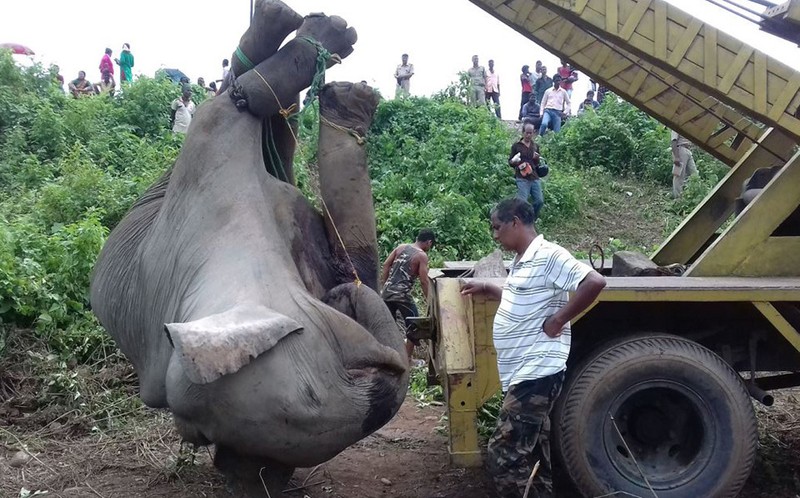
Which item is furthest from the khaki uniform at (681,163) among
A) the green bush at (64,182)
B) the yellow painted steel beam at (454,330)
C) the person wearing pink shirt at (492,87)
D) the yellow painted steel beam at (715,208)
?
the yellow painted steel beam at (454,330)

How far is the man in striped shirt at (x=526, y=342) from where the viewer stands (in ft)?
13.8

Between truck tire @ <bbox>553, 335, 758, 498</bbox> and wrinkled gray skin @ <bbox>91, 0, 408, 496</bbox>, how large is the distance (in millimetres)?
1473

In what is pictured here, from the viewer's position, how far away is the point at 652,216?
14.0 m

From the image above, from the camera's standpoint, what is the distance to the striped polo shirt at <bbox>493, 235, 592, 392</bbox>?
13.8 ft

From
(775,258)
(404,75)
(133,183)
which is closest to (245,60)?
(775,258)

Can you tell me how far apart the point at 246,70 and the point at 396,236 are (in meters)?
7.93

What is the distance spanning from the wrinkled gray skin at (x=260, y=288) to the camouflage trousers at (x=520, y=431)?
0.92 metres

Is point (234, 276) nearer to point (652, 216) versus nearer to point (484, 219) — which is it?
point (484, 219)

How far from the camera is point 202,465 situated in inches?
221

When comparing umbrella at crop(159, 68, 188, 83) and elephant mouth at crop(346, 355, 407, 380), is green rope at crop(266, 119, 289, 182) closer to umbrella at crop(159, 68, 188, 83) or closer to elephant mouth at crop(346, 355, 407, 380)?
elephant mouth at crop(346, 355, 407, 380)

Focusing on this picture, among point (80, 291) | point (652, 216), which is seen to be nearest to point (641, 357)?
point (80, 291)

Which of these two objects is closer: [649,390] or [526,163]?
[649,390]

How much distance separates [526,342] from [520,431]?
0.44 m

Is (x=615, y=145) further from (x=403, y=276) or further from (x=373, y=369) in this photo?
(x=373, y=369)
